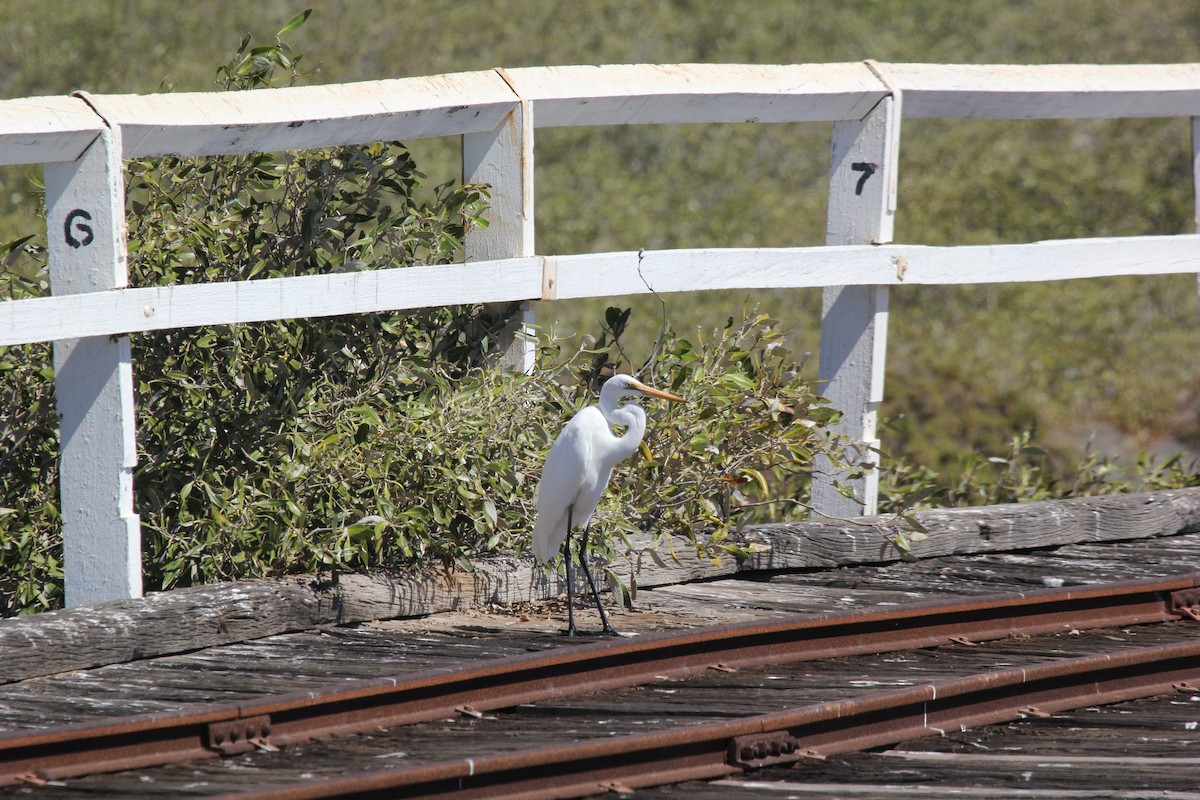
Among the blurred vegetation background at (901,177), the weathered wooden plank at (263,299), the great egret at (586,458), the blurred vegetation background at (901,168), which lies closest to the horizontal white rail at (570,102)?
the weathered wooden plank at (263,299)

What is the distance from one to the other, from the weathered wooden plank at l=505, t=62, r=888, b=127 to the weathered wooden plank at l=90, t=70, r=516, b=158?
0.59 feet

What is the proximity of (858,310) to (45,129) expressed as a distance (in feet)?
8.96

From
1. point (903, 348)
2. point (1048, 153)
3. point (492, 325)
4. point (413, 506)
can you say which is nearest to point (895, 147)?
point (492, 325)

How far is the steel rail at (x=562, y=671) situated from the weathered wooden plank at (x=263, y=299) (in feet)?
3.46

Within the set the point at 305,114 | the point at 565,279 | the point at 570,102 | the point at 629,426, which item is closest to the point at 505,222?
the point at 565,279

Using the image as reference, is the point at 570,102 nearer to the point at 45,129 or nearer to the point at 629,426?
the point at 629,426

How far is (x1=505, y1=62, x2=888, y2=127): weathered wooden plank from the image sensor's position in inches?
186

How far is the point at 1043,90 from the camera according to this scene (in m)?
5.39

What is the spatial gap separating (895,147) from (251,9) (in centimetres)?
1290

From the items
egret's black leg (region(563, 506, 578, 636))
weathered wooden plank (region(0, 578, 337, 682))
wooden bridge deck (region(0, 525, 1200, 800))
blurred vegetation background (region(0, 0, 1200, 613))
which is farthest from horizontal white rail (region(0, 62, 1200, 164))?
blurred vegetation background (region(0, 0, 1200, 613))

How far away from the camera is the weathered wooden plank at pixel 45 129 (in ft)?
12.0

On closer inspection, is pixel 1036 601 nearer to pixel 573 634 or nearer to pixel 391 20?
pixel 573 634

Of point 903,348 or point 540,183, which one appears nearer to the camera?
point 903,348

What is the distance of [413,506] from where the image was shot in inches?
177
